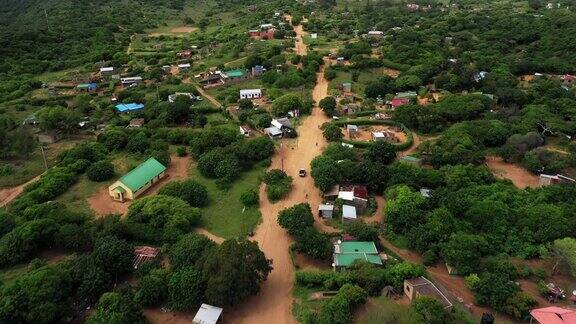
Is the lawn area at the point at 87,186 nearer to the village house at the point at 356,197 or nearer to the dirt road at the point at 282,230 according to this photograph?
the dirt road at the point at 282,230

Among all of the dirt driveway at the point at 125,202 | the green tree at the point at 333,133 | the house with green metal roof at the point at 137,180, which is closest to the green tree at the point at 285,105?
the green tree at the point at 333,133

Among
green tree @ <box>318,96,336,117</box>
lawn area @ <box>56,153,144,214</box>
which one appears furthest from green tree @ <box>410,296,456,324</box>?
green tree @ <box>318,96,336,117</box>

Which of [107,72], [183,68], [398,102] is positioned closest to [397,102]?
[398,102]

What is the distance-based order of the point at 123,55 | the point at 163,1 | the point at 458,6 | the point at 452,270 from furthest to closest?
the point at 163,1, the point at 458,6, the point at 123,55, the point at 452,270

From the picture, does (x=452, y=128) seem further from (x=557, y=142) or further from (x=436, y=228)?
(x=436, y=228)

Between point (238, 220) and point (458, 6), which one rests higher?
point (458, 6)

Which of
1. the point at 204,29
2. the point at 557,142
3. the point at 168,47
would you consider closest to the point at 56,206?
the point at 557,142
